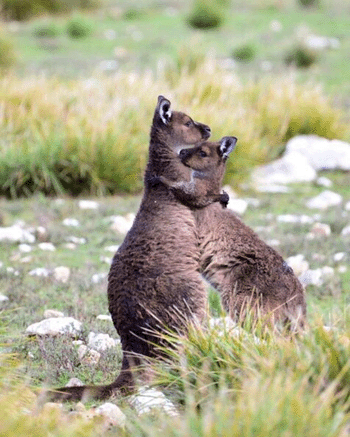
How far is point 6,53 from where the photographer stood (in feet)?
53.8

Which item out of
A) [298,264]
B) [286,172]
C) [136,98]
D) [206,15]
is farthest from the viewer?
[206,15]

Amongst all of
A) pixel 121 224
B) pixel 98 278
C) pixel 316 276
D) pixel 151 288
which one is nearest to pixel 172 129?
pixel 151 288

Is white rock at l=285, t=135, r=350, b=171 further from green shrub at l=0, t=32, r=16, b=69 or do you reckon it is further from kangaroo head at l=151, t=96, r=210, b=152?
green shrub at l=0, t=32, r=16, b=69

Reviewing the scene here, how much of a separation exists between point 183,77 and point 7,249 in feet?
16.8

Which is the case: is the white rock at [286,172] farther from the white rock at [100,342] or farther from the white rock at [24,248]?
the white rock at [100,342]

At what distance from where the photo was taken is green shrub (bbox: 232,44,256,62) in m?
18.1

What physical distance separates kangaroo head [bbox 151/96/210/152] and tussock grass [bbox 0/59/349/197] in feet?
15.0

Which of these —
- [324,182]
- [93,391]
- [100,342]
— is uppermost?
[93,391]

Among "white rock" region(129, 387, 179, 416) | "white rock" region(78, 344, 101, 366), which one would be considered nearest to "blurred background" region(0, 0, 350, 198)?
"white rock" region(78, 344, 101, 366)

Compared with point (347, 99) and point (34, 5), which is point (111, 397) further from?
point (34, 5)

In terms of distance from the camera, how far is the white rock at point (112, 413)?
3.83 m

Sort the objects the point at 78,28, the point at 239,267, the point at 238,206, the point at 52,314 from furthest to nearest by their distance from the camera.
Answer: the point at 78,28, the point at 238,206, the point at 52,314, the point at 239,267

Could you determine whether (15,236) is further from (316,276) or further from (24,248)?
(316,276)

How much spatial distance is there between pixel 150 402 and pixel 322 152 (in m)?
7.89
